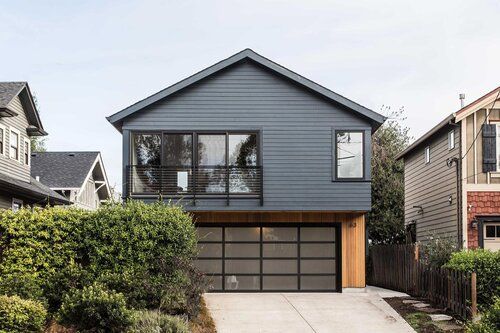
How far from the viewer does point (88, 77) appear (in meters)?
28.8

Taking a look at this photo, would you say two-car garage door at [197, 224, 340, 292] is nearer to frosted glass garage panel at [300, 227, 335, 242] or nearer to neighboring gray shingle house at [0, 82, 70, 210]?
frosted glass garage panel at [300, 227, 335, 242]

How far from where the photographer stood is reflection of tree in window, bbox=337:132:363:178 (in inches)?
898

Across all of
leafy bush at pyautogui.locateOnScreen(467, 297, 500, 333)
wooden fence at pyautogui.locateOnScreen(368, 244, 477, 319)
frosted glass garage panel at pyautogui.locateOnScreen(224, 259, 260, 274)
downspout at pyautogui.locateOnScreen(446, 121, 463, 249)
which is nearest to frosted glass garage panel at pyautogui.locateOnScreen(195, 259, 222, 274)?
frosted glass garage panel at pyautogui.locateOnScreen(224, 259, 260, 274)

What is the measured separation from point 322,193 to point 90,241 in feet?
27.8

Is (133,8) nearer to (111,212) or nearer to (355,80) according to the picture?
(111,212)

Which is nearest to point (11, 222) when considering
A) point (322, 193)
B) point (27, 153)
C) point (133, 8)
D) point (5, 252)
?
point (5, 252)

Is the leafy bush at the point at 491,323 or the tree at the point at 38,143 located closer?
the leafy bush at the point at 491,323

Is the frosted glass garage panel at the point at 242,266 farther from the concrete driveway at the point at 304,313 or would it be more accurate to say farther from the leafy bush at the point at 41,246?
the leafy bush at the point at 41,246

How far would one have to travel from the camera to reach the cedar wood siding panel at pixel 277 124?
22.7 metres

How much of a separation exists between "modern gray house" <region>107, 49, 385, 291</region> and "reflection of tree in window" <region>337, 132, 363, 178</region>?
0.03 m

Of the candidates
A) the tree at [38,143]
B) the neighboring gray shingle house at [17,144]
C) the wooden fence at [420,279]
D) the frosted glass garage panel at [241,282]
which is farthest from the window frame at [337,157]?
the tree at [38,143]

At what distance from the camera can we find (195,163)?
22.8 m

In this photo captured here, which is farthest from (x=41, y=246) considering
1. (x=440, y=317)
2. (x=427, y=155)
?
(x=427, y=155)

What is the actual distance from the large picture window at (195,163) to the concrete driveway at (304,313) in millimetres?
3444
